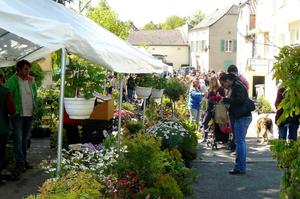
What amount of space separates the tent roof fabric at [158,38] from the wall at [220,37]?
16.4 meters

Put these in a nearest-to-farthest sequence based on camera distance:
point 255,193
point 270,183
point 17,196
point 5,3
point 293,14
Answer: point 5,3, point 17,196, point 255,193, point 270,183, point 293,14

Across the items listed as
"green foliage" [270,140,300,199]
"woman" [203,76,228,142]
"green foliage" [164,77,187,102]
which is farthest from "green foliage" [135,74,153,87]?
"green foliage" [270,140,300,199]

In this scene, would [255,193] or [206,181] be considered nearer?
[255,193]

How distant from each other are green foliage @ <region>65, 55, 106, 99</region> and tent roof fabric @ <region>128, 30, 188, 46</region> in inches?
2890

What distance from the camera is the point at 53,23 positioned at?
439 centimetres

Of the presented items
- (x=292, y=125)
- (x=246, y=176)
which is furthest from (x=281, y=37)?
(x=246, y=176)

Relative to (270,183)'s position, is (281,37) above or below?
above

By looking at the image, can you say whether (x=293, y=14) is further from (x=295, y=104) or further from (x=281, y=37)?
(x=295, y=104)

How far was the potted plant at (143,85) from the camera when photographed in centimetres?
1129

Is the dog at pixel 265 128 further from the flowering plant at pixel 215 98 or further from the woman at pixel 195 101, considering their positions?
the woman at pixel 195 101

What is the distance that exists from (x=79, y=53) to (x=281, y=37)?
79.5 feet

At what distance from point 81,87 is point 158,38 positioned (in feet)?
257

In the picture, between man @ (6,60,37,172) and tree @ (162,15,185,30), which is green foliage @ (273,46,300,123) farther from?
tree @ (162,15,185,30)

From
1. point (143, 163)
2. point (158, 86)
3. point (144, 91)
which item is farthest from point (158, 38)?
point (143, 163)
